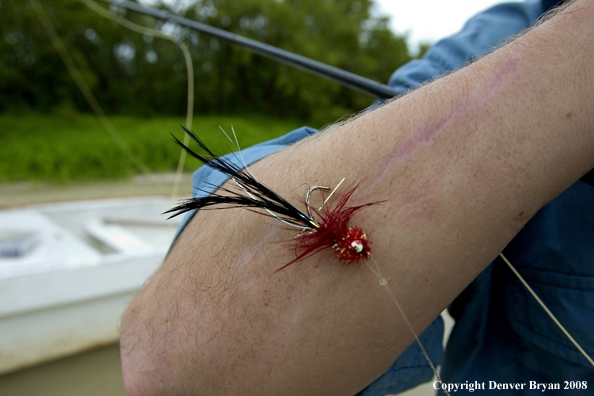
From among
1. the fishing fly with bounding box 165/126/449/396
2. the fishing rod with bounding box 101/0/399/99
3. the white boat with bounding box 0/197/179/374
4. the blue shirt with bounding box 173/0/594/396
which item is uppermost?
the white boat with bounding box 0/197/179/374

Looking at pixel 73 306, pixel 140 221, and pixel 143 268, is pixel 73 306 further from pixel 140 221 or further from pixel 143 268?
pixel 140 221

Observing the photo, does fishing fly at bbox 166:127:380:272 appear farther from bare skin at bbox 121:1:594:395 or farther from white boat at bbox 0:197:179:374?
white boat at bbox 0:197:179:374

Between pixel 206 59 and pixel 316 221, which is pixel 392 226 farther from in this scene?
pixel 206 59

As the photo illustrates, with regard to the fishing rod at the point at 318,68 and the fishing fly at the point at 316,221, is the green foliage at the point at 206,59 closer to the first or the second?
the fishing rod at the point at 318,68

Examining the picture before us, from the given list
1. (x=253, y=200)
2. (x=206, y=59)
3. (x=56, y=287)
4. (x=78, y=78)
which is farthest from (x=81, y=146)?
(x=253, y=200)

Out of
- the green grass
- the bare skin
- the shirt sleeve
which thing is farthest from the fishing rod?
the green grass
